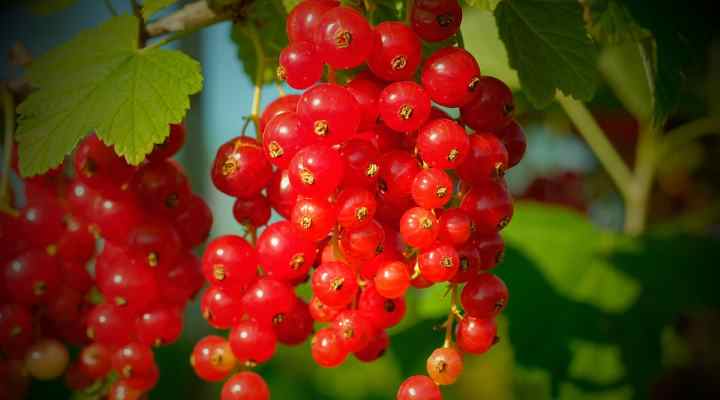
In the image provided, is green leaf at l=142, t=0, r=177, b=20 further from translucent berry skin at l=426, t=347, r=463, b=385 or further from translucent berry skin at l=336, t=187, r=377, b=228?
translucent berry skin at l=426, t=347, r=463, b=385

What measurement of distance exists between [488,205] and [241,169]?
22cm

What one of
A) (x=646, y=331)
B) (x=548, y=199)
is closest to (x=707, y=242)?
(x=646, y=331)

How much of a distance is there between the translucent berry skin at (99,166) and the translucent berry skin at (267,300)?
21 centimetres

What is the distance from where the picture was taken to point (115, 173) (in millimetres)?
675

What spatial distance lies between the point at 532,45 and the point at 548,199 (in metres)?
1.00

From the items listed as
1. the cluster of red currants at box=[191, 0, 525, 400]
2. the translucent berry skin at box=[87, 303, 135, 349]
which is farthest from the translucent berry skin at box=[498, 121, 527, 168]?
the translucent berry skin at box=[87, 303, 135, 349]

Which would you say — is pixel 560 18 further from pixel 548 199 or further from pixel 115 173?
pixel 548 199

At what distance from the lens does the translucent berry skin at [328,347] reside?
0.56m

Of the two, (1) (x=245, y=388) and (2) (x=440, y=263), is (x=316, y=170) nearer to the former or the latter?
(2) (x=440, y=263)

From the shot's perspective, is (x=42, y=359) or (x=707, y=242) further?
(x=707, y=242)

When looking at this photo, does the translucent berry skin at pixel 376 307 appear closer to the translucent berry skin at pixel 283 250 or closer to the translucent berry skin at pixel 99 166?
the translucent berry skin at pixel 283 250

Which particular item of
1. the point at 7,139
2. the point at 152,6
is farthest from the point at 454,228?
the point at 7,139

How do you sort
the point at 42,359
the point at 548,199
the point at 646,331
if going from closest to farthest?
1. the point at 42,359
2. the point at 646,331
3. the point at 548,199

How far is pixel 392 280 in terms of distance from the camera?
512mm
